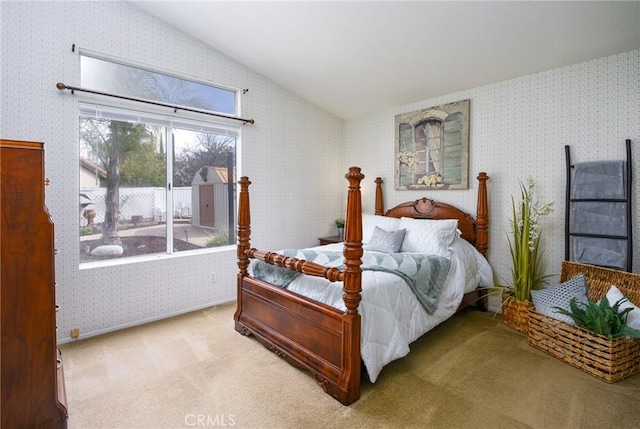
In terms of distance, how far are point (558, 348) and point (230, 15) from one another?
3.86m

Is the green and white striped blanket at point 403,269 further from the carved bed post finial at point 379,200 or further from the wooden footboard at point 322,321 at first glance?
the carved bed post finial at point 379,200

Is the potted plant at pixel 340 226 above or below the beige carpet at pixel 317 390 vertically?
above

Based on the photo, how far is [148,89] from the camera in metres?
3.09

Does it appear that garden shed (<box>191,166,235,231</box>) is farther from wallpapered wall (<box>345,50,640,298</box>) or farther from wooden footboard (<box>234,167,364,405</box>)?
wallpapered wall (<box>345,50,640,298</box>)

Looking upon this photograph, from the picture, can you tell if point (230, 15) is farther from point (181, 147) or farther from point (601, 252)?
point (601, 252)

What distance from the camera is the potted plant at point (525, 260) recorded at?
2.84 meters

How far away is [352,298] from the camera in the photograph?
72.0 inches

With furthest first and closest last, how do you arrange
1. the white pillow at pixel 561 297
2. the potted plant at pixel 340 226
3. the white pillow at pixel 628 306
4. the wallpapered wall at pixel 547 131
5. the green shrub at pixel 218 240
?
the potted plant at pixel 340 226 → the green shrub at pixel 218 240 → the wallpapered wall at pixel 547 131 → the white pillow at pixel 561 297 → the white pillow at pixel 628 306

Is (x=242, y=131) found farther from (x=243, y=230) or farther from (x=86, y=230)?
(x=86, y=230)

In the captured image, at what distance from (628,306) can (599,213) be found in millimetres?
757

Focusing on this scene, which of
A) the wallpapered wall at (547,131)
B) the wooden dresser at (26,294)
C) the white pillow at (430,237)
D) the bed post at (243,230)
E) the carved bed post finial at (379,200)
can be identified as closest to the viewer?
the wooden dresser at (26,294)

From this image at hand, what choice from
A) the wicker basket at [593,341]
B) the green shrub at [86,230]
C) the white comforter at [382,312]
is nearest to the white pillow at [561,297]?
the wicker basket at [593,341]

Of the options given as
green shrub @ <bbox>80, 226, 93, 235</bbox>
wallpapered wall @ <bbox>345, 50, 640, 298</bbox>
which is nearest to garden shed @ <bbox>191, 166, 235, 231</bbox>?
green shrub @ <bbox>80, 226, 93, 235</bbox>

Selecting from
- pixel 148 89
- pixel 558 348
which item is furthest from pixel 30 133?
pixel 558 348
